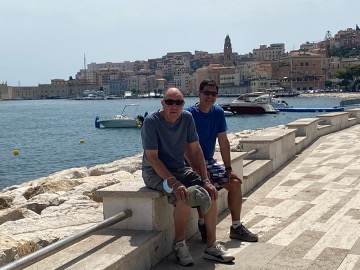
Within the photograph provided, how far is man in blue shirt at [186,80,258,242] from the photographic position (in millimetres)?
5246

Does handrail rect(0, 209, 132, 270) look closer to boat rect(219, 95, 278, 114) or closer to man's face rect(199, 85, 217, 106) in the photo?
man's face rect(199, 85, 217, 106)

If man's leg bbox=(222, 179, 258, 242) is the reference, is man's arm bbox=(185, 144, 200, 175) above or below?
above

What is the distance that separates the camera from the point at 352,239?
5121 millimetres

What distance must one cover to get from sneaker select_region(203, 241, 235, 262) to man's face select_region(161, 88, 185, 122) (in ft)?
3.70

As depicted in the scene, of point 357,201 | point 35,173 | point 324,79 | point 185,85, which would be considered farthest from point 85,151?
point 185,85

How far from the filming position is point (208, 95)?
531 cm

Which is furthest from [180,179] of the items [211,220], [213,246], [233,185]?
[233,185]

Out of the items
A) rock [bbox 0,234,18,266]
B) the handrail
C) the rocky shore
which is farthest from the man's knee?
rock [bbox 0,234,18,266]

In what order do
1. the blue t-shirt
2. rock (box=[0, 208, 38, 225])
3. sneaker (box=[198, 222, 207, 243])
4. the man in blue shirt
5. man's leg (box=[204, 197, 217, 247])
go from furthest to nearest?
1. rock (box=[0, 208, 38, 225])
2. the blue t-shirt
3. the man in blue shirt
4. sneaker (box=[198, 222, 207, 243])
5. man's leg (box=[204, 197, 217, 247])

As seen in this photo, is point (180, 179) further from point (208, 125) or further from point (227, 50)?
point (227, 50)

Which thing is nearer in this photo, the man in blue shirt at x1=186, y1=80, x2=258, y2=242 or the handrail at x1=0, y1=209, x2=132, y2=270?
the handrail at x1=0, y1=209, x2=132, y2=270

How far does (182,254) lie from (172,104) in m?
1.23

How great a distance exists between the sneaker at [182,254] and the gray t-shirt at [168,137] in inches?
25.4

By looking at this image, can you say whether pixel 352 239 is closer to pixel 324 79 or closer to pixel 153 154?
pixel 153 154
